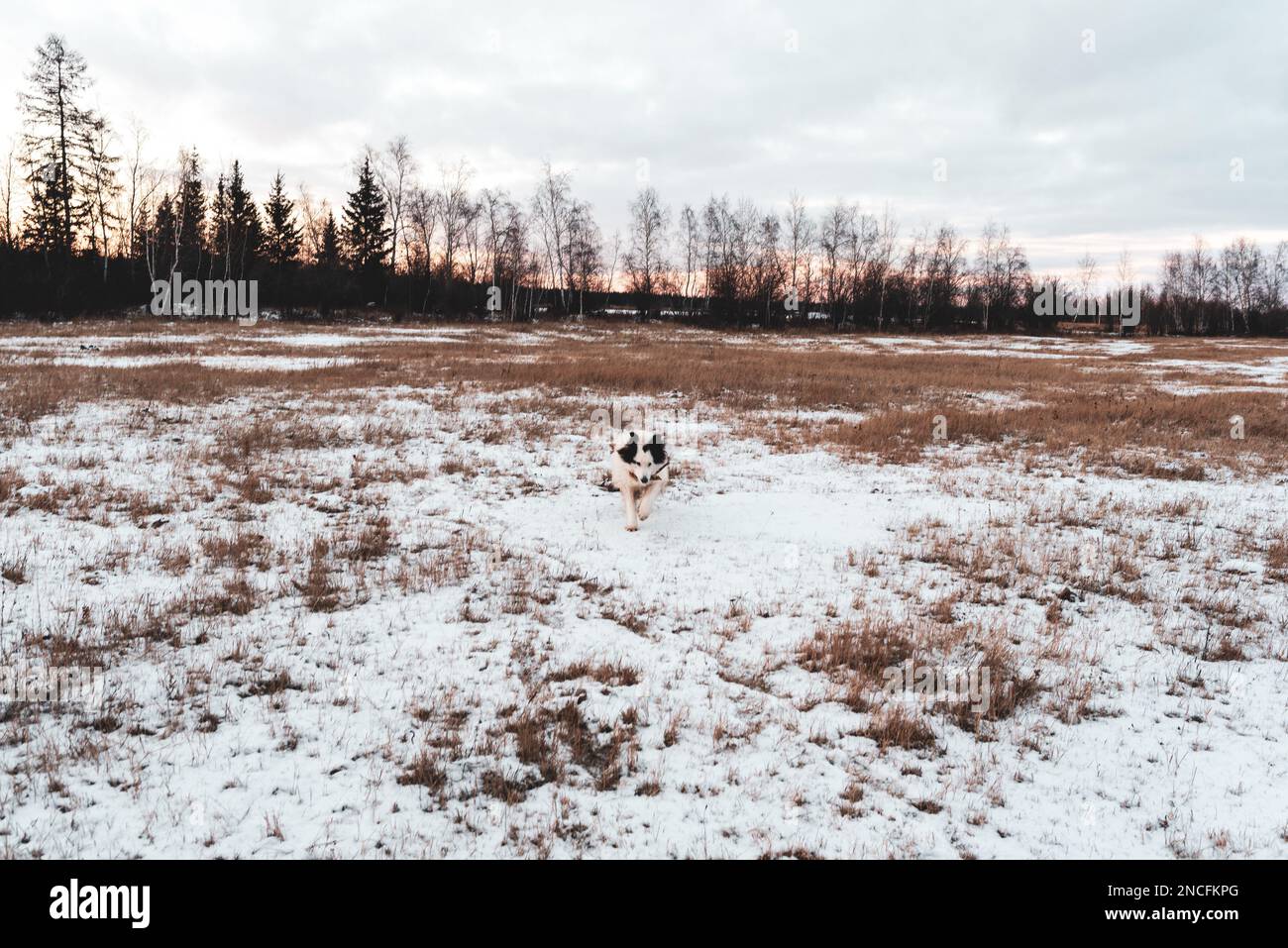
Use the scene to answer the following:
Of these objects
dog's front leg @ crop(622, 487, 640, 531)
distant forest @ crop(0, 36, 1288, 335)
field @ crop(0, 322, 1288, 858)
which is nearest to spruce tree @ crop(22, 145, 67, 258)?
distant forest @ crop(0, 36, 1288, 335)

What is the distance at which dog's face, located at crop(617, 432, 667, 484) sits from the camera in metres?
9.03

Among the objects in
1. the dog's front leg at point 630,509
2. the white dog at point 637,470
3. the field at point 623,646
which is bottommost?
the field at point 623,646

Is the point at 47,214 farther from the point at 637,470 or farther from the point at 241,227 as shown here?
the point at 637,470

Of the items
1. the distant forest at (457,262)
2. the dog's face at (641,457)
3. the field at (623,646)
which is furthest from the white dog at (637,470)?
the distant forest at (457,262)

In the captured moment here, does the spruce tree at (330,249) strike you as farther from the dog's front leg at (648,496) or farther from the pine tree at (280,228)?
Result: the dog's front leg at (648,496)

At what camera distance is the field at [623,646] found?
12.7 feet

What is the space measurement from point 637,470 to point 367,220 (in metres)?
67.1

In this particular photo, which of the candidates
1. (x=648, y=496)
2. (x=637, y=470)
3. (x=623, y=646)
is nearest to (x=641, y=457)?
(x=637, y=470)

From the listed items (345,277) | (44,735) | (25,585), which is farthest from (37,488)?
(345,277)

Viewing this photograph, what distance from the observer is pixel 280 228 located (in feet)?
208

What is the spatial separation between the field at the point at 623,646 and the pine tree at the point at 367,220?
182ft

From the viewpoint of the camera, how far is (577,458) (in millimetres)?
13289

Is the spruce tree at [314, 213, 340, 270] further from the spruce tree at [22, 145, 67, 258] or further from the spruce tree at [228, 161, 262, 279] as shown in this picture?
the spruce tree at [22, 145, 67, 258]

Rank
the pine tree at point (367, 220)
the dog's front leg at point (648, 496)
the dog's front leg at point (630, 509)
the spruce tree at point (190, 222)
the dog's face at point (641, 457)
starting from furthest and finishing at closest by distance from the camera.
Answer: the pine tree at point (367, 220), the spruce tree at point (190, 222), the dog's front leg at point (648, 496), the dog's front leg at point (630, 509), the dog's face at point (641, 457)
